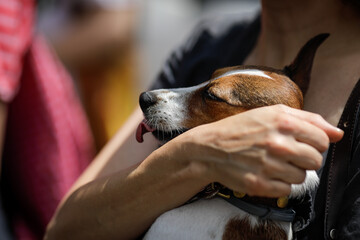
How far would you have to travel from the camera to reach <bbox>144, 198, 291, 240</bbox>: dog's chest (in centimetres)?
145

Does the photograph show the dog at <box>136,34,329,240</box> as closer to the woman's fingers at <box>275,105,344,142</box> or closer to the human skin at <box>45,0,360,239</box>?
the human skin at <box>45,0,360,239</box>

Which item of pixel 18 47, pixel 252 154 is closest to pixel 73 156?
pixel 18 47

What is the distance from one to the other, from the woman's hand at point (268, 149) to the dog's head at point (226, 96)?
238 mm

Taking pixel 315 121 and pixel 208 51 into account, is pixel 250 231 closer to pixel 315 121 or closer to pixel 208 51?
pixel 315 121

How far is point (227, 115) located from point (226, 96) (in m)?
0.05

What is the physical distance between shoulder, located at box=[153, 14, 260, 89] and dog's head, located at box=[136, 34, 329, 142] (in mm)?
Answer: 269

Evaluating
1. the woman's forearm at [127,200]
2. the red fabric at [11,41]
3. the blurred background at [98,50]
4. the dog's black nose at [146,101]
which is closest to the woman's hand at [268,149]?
the woman's forearm at [127,200]

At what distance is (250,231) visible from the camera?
1421 mm

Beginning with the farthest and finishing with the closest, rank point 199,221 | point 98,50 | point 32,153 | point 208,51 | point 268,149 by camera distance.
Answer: point 98,50 → point 32,153 → point 208,51 → point 199,221 → point 268,149

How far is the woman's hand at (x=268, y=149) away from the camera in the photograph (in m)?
1.18

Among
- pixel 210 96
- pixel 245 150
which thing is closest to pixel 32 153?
pixel 210 96

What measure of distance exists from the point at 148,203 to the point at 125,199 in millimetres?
72

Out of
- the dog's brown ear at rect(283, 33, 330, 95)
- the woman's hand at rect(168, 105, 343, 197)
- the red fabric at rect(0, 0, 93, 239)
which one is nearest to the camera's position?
the woman's hand at rect(168, 105, 343, 197)

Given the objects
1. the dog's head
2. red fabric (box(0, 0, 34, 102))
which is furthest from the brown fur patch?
red fabric (box(0, 0, 34, 102))
